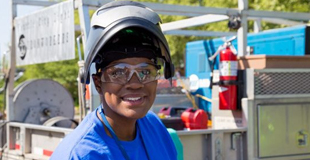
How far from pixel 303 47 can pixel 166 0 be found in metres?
14.3

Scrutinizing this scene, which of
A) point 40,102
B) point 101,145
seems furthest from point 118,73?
point 40,102

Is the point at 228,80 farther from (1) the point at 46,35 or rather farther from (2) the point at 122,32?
(2) the point at 122,32

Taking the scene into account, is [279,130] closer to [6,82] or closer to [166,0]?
[6,82]

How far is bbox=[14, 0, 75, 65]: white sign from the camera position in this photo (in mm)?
5504

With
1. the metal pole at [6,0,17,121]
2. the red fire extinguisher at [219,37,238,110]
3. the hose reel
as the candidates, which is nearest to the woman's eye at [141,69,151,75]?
the red fire extinguisher at [219,37,238,110]

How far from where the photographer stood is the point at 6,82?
23.2 feet

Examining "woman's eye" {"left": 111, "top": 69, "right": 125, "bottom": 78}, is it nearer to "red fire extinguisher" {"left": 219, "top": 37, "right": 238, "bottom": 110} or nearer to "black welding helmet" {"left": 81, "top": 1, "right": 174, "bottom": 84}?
"black welding helmet" {"left": 81, "top": 1, "right": 174, "bottom": 84}

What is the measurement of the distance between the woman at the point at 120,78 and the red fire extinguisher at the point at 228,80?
3879mm

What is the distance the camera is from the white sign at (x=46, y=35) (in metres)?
5.50

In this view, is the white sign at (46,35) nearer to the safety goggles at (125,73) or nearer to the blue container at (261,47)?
the blue container at (261,47)

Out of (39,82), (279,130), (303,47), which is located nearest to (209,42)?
(303,47)

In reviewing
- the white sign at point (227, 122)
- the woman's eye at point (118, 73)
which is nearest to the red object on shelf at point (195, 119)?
the white sign at point (227, 122)

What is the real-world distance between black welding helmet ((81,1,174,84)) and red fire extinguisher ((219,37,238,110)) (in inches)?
155

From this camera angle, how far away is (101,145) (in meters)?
1.70
